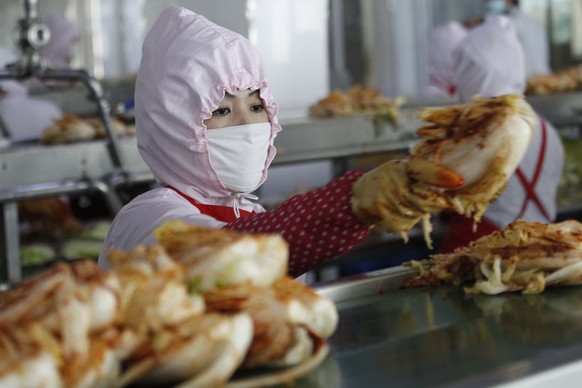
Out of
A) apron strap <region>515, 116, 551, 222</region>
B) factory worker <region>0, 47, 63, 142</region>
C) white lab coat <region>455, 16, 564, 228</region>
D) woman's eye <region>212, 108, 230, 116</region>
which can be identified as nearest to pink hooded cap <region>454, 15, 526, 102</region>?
white lab coat <region>455, 16, 564, 228</region>

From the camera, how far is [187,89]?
2.31 metres

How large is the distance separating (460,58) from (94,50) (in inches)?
226

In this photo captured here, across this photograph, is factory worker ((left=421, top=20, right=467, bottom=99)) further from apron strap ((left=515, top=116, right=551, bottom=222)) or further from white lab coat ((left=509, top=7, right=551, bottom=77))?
apron strap ((left=515, top=116, right=551, bottom=222))

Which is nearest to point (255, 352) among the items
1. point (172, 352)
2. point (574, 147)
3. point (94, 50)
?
point (172, 352)

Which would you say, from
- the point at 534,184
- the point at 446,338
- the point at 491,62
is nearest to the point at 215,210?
the point at 446,338

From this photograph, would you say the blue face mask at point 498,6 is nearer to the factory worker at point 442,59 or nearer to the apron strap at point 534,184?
the factory worker at point 442,59

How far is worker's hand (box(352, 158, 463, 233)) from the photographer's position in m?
1.52

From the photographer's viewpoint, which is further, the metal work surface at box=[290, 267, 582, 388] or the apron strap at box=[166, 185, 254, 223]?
the apron strap at box=[166, 185, 254, 223]

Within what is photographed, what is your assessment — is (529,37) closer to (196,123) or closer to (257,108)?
(257,108)

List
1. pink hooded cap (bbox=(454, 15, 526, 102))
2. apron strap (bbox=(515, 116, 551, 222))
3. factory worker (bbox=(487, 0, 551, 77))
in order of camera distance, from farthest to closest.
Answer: factory worker (bbox=(487, 0, 551, 77)) → pink hooded cap (bbox=(454, 15, 526, 102)) → apron strap (bbox=(515, 116, 551, 222))

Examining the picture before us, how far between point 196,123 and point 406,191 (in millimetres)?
911

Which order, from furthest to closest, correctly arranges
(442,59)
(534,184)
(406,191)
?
1. (442,59)
2. (534,184)
3. (406,191)

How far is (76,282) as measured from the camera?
1214 mm

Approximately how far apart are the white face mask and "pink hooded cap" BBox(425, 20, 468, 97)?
6.71 metres
